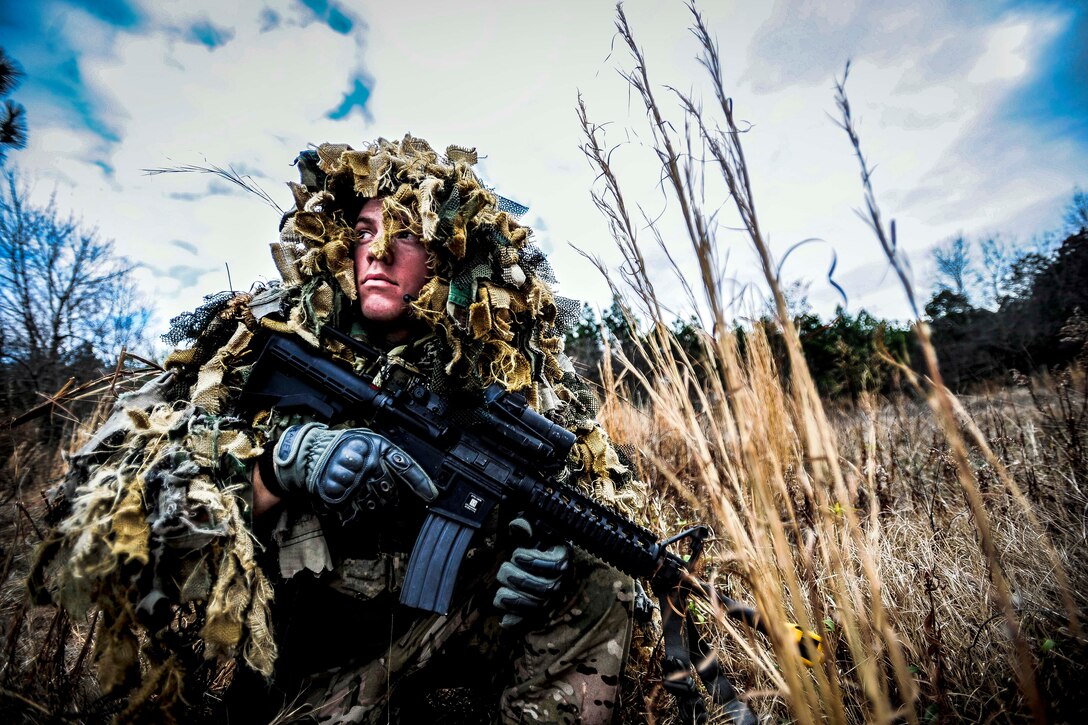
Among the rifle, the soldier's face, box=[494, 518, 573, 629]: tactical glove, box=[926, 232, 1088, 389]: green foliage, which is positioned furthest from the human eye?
box=[926, 232, 1088, 389]: green foliage

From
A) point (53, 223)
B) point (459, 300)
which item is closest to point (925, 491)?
point (459, 300)

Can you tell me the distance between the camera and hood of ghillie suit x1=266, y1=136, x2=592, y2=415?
169cm

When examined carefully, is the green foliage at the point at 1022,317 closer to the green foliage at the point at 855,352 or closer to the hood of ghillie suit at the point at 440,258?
the green foliage at the point at 855,352

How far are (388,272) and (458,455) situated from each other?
2.48 feet

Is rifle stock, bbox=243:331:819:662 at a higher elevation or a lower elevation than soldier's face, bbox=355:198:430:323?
lower

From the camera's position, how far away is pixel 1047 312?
1265cm

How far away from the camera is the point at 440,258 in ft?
5.85

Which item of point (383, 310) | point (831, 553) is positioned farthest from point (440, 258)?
point (831, 553)

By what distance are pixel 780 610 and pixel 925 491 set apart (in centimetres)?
263

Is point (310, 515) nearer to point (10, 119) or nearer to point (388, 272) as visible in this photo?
point (388, 272)

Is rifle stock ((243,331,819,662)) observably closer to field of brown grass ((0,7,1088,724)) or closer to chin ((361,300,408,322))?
chin ((361,300,408,322))

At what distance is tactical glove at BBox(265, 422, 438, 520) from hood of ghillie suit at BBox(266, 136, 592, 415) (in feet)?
1.10

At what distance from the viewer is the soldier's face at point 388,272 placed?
69.4 inches

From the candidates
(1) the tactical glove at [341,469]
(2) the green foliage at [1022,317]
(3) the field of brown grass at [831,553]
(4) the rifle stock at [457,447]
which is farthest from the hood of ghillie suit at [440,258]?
(2) the green foliage at [1022,317]
